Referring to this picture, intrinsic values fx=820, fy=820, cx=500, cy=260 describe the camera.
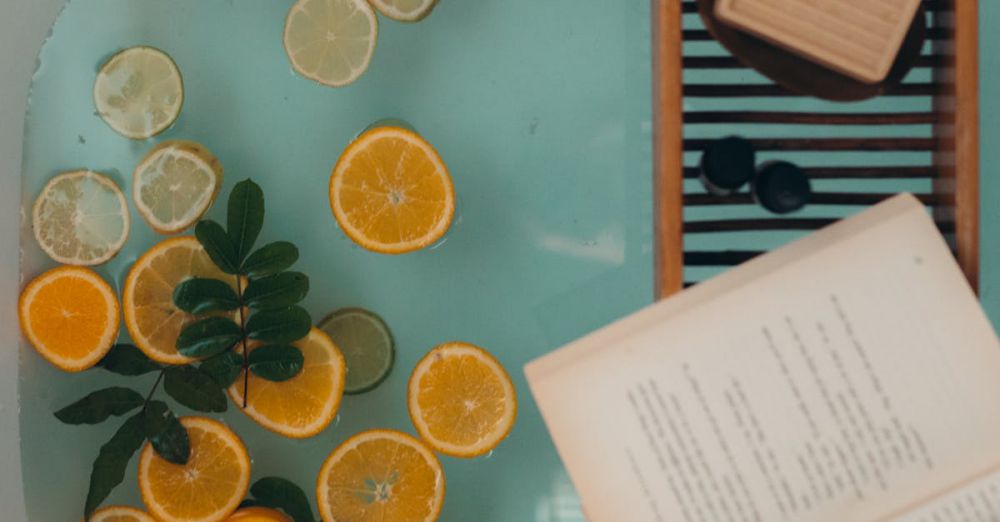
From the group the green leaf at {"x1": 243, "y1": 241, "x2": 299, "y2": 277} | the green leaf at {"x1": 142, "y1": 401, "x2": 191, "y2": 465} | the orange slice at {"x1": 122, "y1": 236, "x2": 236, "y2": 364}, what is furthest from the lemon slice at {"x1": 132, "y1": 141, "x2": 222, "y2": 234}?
the green leaf at {"x1": 142, "y1": 401, "x2": 191, "y2": 465}

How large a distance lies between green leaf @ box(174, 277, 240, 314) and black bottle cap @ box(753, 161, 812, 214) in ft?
2.19

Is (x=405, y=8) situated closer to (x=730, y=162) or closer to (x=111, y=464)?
(x=730, y=162)

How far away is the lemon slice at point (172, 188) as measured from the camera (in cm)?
113

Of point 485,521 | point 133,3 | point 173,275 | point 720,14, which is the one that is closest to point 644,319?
point 720,14

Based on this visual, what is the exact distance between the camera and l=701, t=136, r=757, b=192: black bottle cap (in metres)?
0.78

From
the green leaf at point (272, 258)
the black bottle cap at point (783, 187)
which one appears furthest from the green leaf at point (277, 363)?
the black bottle cap at point (783, 187)

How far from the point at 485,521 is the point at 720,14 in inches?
30.6

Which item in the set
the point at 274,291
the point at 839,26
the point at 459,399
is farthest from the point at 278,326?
the point at 839,26

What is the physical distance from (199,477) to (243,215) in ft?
1.14

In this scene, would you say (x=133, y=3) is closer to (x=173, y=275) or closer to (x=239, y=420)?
(x=173, y=275)

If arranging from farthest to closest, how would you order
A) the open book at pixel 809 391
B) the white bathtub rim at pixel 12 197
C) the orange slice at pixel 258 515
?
the white bathtub rim at pixel 12 197, the orange slice at pixel 258 515, the open book at pixel 809 391

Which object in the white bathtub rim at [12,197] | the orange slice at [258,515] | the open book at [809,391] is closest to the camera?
the open book at [809,391]

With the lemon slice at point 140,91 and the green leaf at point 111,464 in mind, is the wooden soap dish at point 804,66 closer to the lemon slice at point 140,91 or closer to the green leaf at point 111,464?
the lemon slice at point 140,91

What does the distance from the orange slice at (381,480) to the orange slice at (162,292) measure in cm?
25
